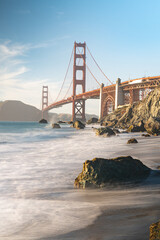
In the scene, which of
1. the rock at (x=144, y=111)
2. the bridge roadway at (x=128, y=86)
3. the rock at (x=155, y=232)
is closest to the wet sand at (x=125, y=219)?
the rock at (x=155, y=232)

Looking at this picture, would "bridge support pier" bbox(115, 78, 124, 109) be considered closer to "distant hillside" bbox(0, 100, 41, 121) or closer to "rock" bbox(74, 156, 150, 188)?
"rock" bbox(74, 156, 150, 188)

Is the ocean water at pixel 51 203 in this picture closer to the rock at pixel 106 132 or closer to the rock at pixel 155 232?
the rock at pixel 155 232

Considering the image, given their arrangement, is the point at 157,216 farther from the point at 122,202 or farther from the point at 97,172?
the point at 97,172

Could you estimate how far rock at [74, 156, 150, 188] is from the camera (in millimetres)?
4133

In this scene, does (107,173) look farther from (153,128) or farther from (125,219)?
(153,128)

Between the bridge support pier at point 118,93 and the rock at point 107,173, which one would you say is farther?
the bridge support pier at point 118,93

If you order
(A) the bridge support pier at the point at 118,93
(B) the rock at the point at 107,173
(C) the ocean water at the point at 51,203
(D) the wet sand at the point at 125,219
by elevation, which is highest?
(A) the bridge support pier at the point at 118,93

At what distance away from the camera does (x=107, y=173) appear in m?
4.23

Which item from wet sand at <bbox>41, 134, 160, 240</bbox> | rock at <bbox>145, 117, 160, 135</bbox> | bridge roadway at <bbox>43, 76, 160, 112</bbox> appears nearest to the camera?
wet sand at <bbox>41, 134, 160, 240</bbox>

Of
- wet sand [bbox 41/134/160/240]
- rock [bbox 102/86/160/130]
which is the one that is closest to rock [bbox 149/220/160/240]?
wet sand [bbox 41/134/160/240]

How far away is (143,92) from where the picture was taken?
45.2 metres

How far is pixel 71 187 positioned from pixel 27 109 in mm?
167901

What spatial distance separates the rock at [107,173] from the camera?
4.13 m

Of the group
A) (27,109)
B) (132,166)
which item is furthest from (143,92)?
(27,109)
